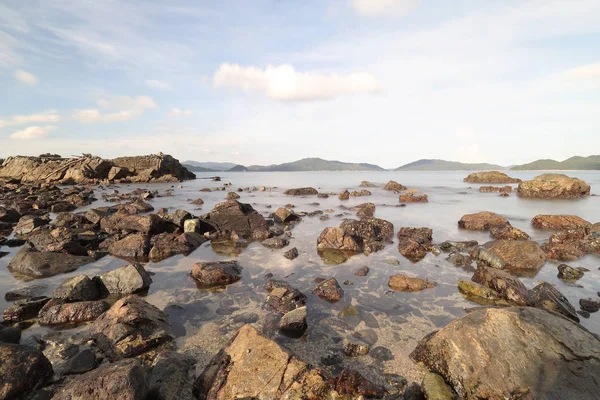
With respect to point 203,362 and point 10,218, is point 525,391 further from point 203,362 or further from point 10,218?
point 10,218

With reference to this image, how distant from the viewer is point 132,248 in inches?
530

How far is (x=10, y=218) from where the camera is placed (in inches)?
798

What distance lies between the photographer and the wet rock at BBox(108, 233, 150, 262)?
13125 mm

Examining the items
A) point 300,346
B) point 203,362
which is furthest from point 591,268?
point 203,362

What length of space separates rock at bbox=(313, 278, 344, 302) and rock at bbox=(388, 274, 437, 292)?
78.6 inches

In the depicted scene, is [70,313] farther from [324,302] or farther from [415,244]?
[415,244]

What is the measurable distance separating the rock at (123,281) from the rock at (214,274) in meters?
1.72

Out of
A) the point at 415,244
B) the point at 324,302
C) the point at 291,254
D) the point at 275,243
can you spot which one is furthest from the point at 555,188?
the point at 324,302

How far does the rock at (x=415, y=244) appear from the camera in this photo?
1335 centimetres

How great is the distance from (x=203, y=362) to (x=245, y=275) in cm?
513

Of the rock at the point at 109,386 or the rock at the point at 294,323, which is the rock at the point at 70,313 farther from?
the rock at the point at 294,323

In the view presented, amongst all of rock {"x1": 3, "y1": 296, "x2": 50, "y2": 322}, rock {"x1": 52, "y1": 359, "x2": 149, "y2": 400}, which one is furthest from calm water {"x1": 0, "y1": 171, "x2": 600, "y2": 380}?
rock {"x1": 52, "y1": 359, "x2": 149, "y2": 400}

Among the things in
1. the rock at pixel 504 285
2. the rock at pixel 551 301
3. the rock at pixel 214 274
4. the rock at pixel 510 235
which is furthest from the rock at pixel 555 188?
the rock at pixel 214 274

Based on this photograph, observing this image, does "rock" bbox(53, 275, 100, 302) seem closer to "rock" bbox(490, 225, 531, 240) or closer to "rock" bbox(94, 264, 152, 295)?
"rock" bbox(94, 264, 152, 295)
